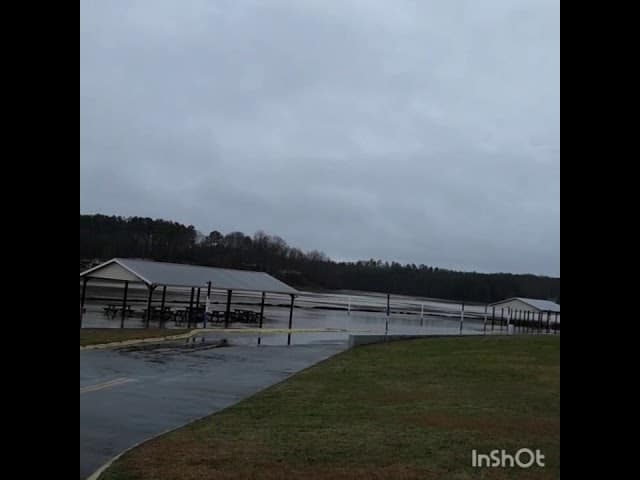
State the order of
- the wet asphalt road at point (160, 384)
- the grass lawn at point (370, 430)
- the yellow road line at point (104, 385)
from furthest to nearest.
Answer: the yellow road line at point (104, 385), the wet asphalt road at point (160, 384), the grass lawn at point (370, 430)

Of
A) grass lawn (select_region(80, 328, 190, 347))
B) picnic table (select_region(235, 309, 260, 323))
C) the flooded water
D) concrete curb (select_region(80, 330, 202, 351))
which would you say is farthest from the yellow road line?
picnic table (select_region(235, 309, 260, 323))

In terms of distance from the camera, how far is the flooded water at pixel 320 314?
32312 millimetres

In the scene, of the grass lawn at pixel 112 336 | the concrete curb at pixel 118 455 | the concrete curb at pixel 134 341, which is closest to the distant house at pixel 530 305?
the concrete curb at pixel 134 341

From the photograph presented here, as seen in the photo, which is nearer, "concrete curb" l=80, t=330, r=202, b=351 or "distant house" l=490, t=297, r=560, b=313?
"concrete curb" l=80, t=330, r=202, b=351

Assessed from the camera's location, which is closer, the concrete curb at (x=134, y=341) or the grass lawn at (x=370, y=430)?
the grass lawn at (x=370, y=430)

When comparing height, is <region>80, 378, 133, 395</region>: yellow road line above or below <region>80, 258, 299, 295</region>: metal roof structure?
below

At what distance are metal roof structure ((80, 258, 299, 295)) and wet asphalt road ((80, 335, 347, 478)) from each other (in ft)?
25.8

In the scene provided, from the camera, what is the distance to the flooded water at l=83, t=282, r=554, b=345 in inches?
1272

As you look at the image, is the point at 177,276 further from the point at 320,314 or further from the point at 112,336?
the point at 320,314

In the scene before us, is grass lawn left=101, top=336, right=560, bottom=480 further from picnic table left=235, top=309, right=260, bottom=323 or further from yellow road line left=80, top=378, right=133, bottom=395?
picnic table left=235, top=309, right=260, bottom=323

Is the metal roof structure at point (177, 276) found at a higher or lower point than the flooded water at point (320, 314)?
higher

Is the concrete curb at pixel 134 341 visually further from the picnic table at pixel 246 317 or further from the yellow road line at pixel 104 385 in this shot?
the picnic table at pixel 246 317

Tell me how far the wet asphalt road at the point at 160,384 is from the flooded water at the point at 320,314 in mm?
5238
